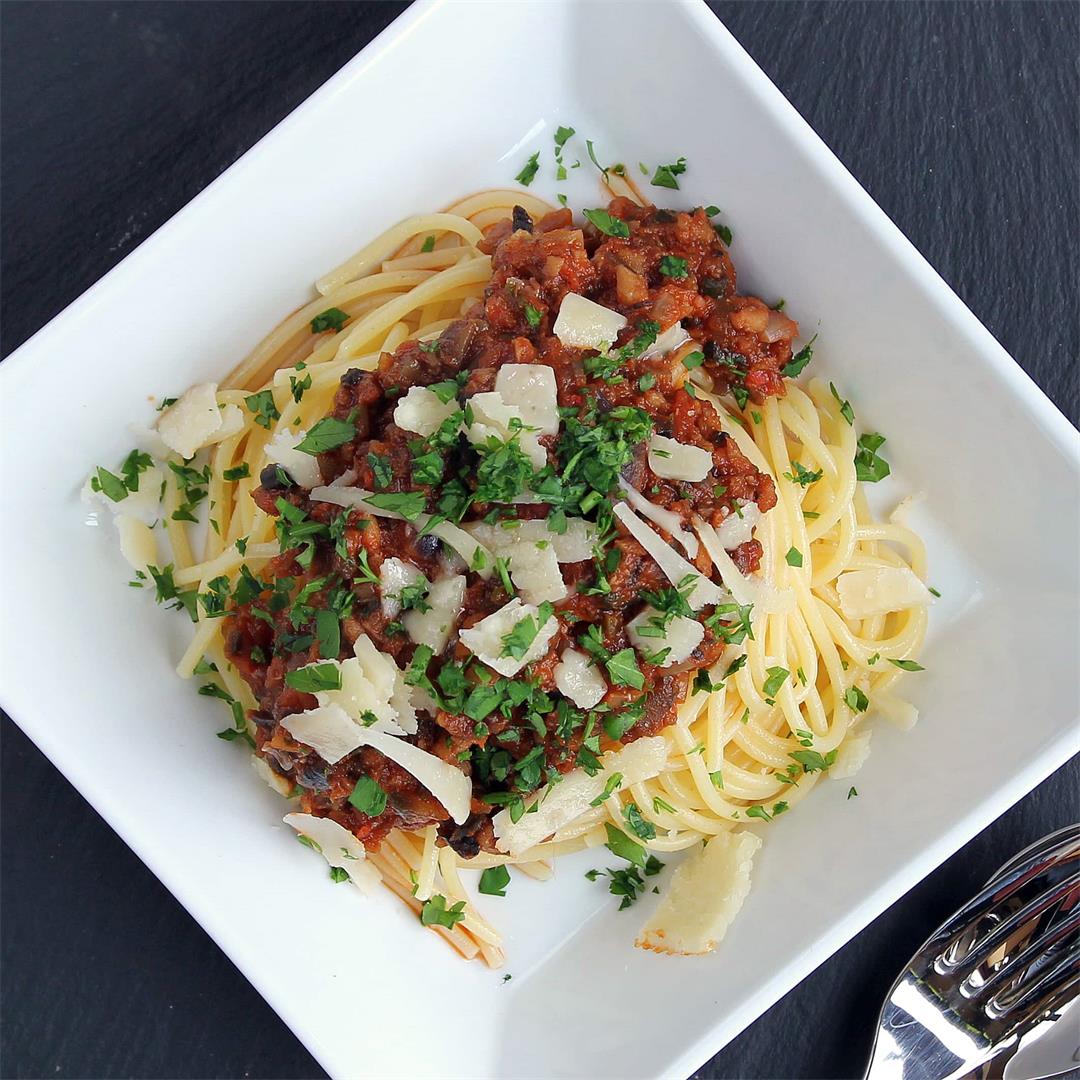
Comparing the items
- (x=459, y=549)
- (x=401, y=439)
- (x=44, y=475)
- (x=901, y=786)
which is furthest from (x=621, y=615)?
(x=44, y=475)

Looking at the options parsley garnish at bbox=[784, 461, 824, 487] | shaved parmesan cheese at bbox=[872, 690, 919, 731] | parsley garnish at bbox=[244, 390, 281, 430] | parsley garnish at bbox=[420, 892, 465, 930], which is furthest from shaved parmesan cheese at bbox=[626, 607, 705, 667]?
parsley garnish at bbox=[244, 390, 281, 430]

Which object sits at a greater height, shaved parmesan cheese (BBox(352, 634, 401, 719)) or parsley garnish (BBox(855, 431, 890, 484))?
shaved parmesan cheese (BBox(352, 634, 401, 719))

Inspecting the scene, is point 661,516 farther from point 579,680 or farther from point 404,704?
point 404,704

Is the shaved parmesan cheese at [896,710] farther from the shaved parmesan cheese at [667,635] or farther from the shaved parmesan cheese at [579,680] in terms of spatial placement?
the shaved parmesan cheese at [579,680]

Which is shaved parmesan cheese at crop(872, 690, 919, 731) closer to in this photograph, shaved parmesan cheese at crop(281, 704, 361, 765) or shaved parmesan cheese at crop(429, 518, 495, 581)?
shaved parmesan cheese at crop(429, 518, 495, 581)

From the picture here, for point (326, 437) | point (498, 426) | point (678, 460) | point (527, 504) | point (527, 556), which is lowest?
point (678, 460)

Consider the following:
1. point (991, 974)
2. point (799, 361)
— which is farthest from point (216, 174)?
point (991, 974)

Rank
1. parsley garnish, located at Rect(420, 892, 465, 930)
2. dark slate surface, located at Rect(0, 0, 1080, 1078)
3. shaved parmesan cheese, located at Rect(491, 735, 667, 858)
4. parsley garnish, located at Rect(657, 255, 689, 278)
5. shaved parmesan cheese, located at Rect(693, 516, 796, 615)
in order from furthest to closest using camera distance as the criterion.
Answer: dark slate surface, located at Rect(0, 0, 1080, 1078), parsley garnish, located at Rect(420, 892, 465, 930), parsley garnish, located at Rect(657, 255, 689, 278), shaved parmesan cheese, located at Rect(491, 735, 667, 858), shaved parmesan cheese, located at Rect(693, 516, 796, 615)
